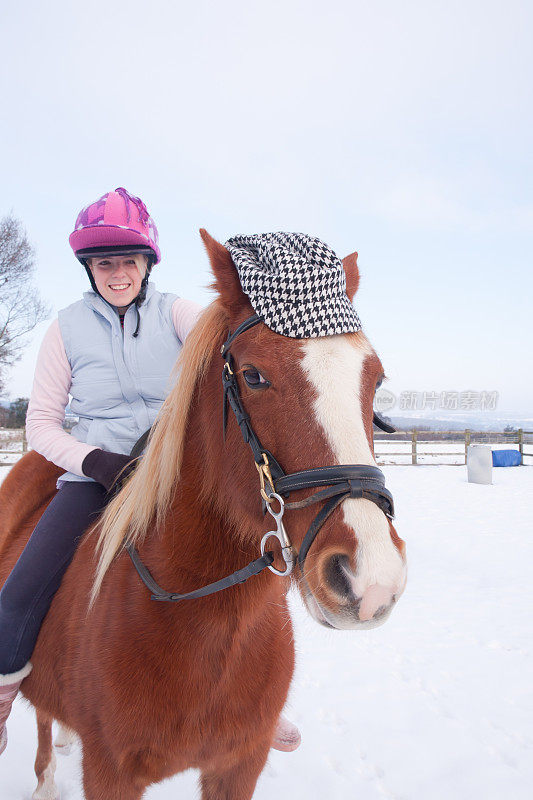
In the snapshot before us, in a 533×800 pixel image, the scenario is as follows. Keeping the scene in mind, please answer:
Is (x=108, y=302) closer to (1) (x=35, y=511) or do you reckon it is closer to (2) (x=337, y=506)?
(1) (x=35, y=511)

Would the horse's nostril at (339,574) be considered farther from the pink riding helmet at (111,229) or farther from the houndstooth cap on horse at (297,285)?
the pink riding helmet at (111,229)

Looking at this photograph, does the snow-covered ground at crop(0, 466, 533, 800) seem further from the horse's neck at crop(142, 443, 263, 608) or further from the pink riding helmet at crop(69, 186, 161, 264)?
the pink riding helmet at crop(69, 186, 161, 264)

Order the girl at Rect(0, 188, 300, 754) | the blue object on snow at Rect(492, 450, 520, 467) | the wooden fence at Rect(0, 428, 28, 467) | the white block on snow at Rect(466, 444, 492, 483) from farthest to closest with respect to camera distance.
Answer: the wooden fence at Rect(0, 428, 28, 467)
the blue object on snow at Rect(492, 450, 520, 467)
the white block on snow at Rect(466, 444, 492, 483)
the girl at Rect(0, 188, 300, 754)

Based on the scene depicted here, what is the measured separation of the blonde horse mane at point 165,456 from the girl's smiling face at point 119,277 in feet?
2.10

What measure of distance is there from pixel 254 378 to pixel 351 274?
72 centimetres

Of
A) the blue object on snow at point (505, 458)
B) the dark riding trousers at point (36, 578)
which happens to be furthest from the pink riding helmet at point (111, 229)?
the blue object on snow at point (505, 458)

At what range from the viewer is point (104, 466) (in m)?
1.83

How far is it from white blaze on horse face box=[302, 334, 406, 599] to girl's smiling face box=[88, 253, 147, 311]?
3.87ft

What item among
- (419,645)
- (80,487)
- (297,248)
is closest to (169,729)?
(80,487)

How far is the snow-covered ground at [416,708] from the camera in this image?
280 cm

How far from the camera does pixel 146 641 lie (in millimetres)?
1544

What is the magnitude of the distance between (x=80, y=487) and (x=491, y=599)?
5.25m

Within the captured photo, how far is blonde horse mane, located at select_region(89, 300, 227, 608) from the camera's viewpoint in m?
1.62

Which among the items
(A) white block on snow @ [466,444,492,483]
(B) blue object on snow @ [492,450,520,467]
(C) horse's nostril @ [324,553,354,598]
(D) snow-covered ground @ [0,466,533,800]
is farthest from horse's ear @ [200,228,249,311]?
(B) blue object on snow @ [492,450,520,467]
